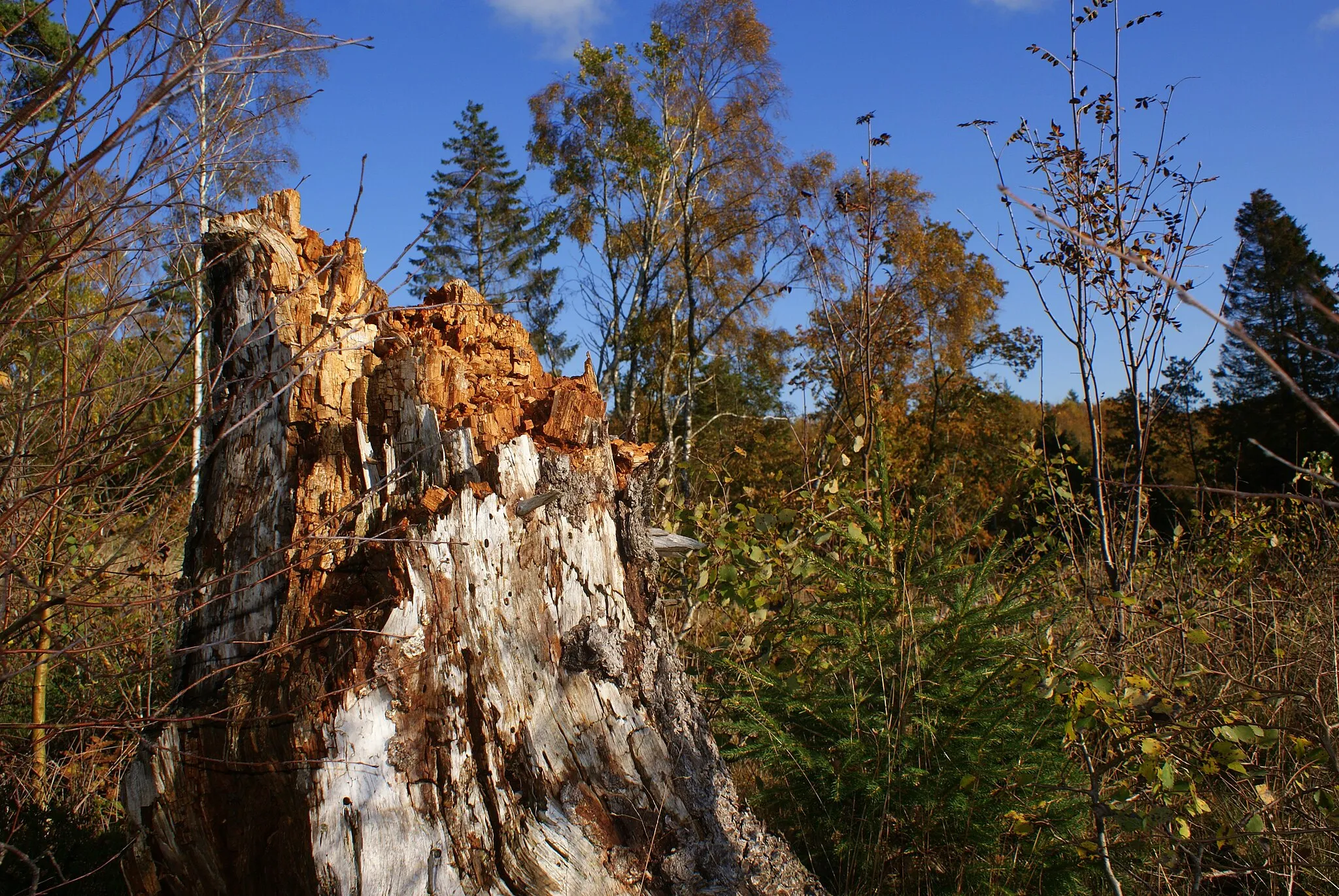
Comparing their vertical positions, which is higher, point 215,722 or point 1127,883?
point 215,722

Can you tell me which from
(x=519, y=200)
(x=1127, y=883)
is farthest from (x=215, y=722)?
(x=519, y=200)

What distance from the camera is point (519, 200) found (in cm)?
2748

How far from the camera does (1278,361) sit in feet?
48.4

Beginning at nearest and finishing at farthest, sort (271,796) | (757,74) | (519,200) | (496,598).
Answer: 1. (271,796)
2. (496,598)
3. (757,74)
4. (519,200)

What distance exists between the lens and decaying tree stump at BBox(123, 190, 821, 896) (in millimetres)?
1951

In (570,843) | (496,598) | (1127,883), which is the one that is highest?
(496,598)

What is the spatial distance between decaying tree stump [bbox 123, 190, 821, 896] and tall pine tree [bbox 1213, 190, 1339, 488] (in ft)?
42.4

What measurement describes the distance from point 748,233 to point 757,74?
3.59 metres

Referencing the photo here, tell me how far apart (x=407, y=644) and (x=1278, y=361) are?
685 inches

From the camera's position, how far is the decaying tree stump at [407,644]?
6.40 feet

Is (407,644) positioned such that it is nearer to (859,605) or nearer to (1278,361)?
(859,605)

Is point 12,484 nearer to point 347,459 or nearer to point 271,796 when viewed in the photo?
point 347,459

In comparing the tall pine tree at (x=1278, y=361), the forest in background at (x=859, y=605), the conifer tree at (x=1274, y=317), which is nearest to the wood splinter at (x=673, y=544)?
the forest in background at (x=859, y=605)

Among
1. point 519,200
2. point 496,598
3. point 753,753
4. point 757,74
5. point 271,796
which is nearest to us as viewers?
point 271,796
